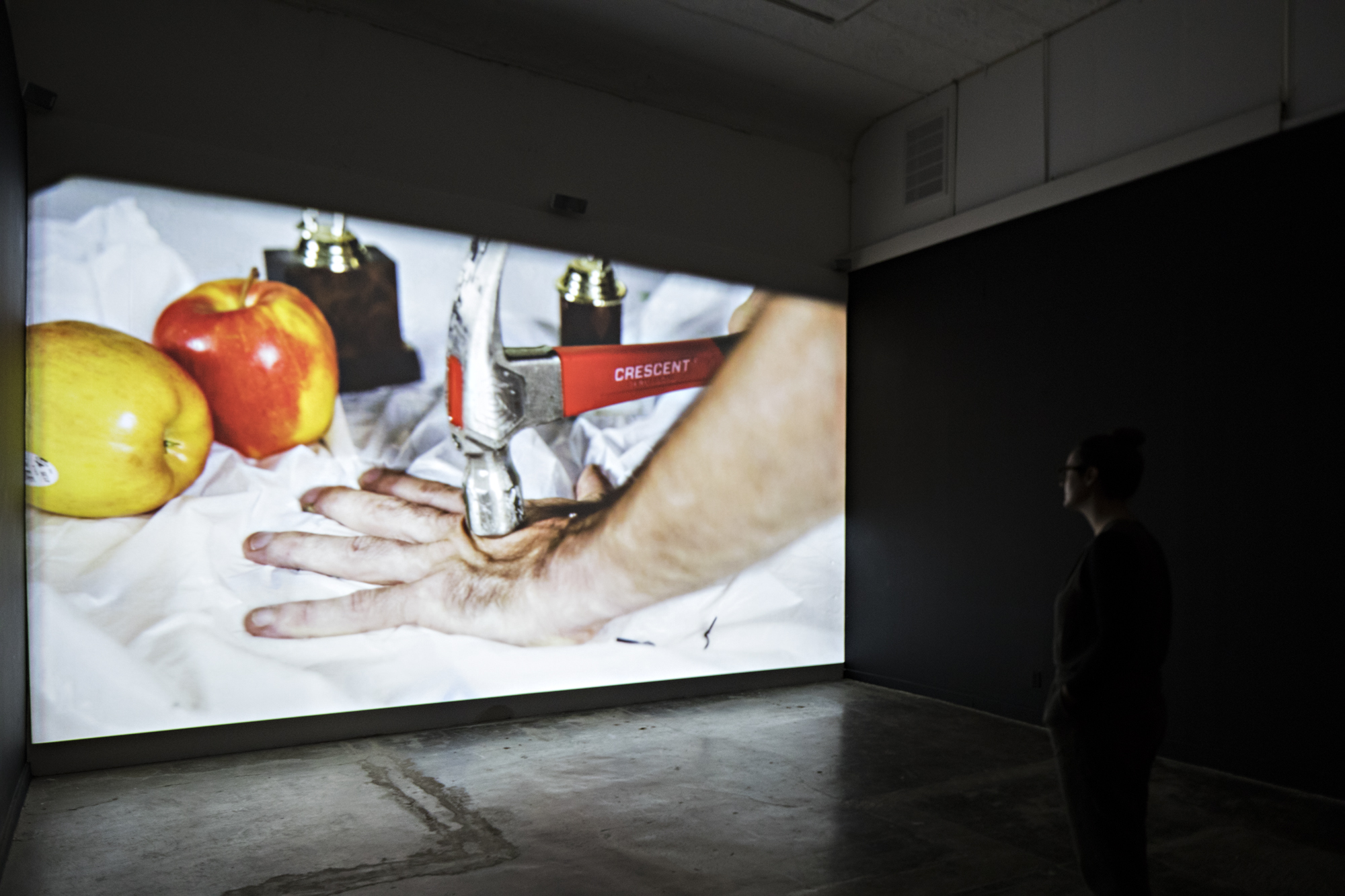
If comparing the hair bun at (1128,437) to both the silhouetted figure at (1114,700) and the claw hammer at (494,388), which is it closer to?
the silhouetted figure at (1114,700)

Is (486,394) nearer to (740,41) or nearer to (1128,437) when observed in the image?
(740,41)

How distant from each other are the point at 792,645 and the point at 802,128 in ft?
11.5

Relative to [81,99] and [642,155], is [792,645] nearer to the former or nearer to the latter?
[642,155]

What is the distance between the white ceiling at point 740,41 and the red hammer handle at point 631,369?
1.52 m

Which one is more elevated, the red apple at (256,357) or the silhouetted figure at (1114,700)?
the red apple at (256,357)

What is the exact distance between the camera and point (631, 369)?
5121 mm

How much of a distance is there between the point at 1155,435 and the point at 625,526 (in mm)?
2823

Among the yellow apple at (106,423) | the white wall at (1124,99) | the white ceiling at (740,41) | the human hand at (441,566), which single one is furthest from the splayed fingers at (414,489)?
the white wall at (1124,99)

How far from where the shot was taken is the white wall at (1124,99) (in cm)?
366

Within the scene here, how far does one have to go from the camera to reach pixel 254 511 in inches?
159

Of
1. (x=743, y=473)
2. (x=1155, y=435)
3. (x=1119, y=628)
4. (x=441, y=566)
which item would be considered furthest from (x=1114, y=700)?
(x=743, y=473)

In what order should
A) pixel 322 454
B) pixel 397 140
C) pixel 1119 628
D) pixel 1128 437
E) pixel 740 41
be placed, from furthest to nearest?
pixel 740 41, pixel 397 140, pixel 322 454, pixel 1128 437, pixel 1119 628

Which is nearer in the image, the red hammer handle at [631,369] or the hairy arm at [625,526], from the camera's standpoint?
the hairy arm at [625,526]

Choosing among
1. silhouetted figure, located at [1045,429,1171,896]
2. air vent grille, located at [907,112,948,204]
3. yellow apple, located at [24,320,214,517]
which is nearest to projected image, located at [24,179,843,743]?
yellow apple, located at [24,320,214,517]
